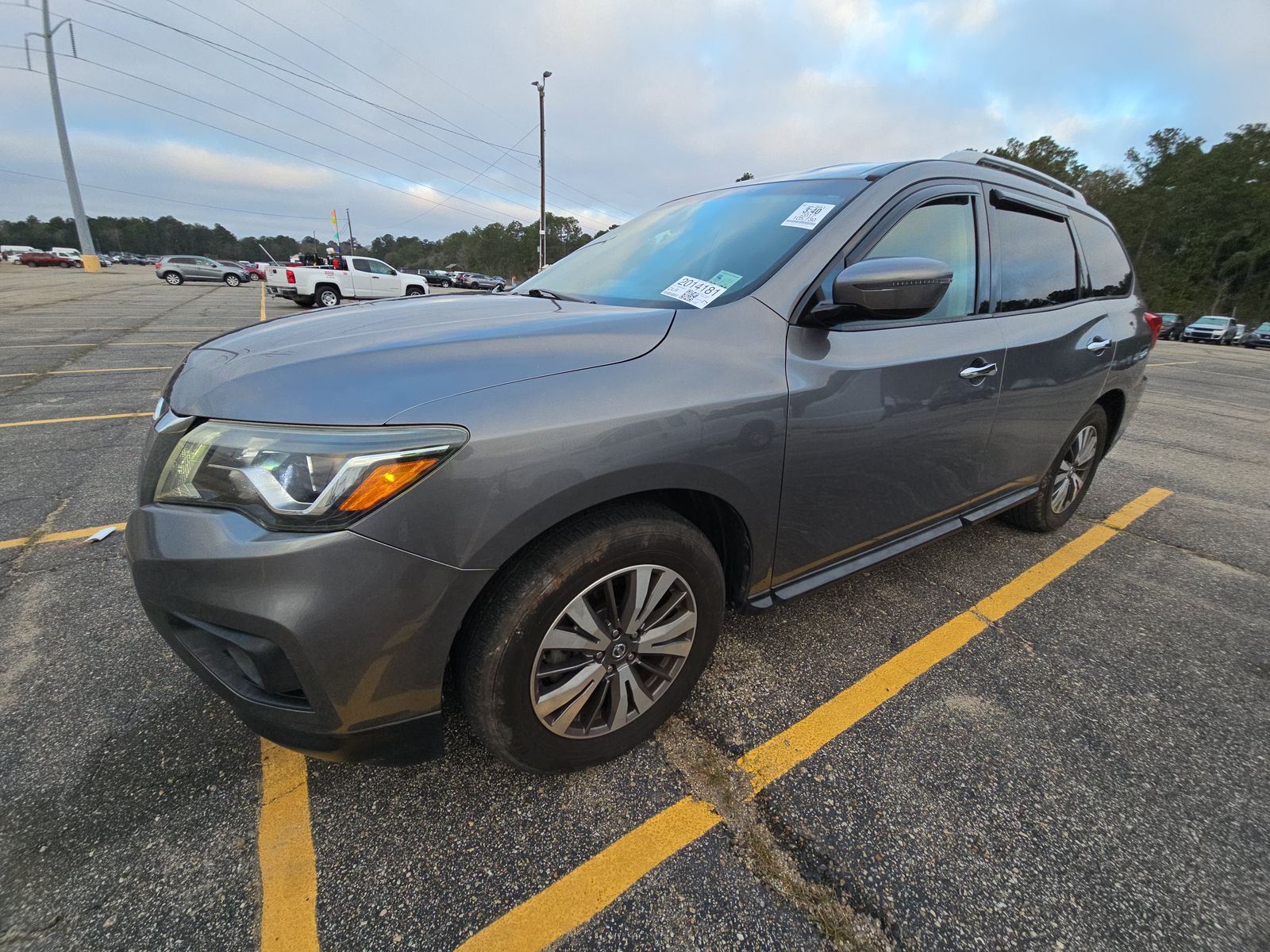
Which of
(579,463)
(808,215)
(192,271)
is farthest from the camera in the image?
(192,271)

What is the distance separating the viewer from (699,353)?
5.27 feet

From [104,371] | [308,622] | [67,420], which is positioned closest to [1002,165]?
[308,622]

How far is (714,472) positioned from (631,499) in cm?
24

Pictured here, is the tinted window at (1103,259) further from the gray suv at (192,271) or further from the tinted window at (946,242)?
the gray suv at (192,271)

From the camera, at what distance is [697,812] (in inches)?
63.3

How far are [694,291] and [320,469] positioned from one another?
119 cm

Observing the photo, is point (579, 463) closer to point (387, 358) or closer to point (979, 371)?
point (387, 358)

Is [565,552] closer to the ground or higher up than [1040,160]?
closer to the ground

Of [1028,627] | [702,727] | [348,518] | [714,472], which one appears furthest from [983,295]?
[348,518]

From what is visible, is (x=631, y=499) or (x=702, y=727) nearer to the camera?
(x=631, y=499)

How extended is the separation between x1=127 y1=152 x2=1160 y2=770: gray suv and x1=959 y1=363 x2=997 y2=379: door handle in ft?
0.04

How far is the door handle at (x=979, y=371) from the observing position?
2.20 m

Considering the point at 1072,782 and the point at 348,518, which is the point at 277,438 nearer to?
the point at 348,518

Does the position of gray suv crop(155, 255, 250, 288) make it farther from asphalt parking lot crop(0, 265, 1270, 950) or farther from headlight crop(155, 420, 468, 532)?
headlight crop(155, 420, 468, 532)
